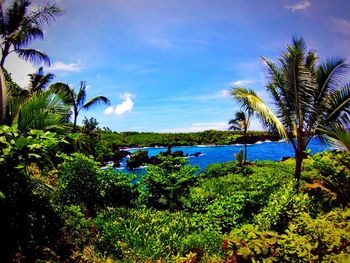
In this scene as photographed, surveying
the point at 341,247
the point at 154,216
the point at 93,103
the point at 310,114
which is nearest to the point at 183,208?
the point at 154,216

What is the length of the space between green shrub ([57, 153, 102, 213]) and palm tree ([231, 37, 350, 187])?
4.83 m

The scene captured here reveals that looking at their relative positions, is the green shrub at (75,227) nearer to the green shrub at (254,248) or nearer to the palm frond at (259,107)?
the green shrub at (254,248)

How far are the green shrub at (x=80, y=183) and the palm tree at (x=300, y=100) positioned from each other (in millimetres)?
4834

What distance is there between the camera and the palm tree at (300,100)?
28.8ft

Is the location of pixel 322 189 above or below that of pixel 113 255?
above

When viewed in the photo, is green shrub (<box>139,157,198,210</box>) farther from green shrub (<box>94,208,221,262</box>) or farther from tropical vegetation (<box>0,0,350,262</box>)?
green shrub (<box>94,208,221,262</box>)

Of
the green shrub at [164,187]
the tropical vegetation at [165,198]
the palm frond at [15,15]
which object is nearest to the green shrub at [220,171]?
the tropical vegetation at [165,198]

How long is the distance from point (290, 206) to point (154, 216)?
10.5ft

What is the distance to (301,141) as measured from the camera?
29.6 feet

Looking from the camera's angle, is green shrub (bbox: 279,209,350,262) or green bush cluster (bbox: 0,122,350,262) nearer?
green shrub (bbox: 279,209,350,262)

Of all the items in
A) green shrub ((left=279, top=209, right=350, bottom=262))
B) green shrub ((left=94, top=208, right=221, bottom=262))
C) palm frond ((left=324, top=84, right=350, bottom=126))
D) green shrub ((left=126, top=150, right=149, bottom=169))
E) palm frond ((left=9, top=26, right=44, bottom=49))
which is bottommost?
green shrub ((left=126, top=150, right=149, bottom=169))

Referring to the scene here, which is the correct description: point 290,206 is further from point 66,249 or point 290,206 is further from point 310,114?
point 310,114

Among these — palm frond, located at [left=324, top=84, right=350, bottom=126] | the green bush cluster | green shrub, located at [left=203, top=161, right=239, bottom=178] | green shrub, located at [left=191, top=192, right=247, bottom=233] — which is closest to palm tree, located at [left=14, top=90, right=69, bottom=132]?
the green bush cluster

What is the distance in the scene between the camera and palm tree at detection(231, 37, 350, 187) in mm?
8773
